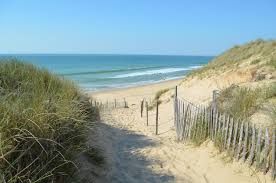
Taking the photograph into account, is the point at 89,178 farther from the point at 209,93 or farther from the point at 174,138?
the point at 209,93

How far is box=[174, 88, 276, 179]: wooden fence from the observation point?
707 centimetres

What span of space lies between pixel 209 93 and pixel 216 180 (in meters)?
11.3

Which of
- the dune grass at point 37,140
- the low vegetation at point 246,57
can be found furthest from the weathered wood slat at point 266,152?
the low vegetation at point 246,57

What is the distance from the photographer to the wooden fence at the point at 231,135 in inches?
278

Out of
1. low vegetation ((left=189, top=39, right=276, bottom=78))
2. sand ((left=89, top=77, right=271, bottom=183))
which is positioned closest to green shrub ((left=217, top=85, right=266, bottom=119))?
sand ((left=89, top=77, right=271, bottom=183))

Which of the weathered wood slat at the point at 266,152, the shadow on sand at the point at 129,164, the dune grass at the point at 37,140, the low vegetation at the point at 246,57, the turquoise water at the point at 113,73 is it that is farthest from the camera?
the turquoise water at the point at 113,73

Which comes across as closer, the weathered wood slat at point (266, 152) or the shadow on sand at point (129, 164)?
the weathered wood slat at point (266, 152)

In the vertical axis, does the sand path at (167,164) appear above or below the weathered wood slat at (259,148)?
below

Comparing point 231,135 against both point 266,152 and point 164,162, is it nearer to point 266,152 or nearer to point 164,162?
point 266,152

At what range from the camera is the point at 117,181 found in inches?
282

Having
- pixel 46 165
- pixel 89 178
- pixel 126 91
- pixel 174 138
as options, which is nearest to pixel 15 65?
pixel 89 178

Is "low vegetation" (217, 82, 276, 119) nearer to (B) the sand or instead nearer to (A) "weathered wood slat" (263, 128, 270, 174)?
(B) the sand

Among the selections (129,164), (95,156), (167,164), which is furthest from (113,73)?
(95,156)

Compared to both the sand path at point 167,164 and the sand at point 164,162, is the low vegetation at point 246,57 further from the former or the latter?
the sand path at point 167,164
